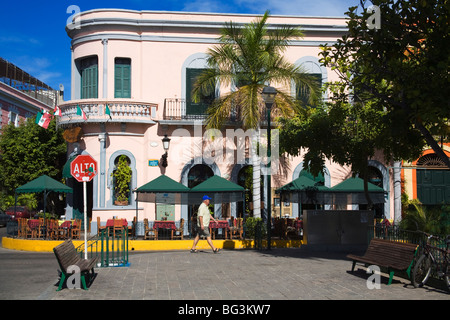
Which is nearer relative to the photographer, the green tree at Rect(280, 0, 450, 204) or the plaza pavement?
the plaza pavement

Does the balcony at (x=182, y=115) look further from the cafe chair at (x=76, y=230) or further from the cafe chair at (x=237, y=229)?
the cafe chair at (x=76, y=230)

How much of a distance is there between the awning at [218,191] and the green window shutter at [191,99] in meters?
4.85

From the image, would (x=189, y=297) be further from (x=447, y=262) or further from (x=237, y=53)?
(x=237, y=53)

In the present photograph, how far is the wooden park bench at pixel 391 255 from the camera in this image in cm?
959

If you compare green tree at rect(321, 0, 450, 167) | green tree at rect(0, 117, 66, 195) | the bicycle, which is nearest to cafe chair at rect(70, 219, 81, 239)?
green tree at rect(0, 117, 66, 195)

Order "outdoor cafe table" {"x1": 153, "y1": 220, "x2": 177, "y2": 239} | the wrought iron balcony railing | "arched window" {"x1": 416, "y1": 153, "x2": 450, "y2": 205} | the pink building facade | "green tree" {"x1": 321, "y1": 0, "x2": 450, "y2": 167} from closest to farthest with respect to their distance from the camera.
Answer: "green tree" {"x1": 321, "y1": 0, "x2": 450, "y2": 167}, "outdoor cafe table" {"x1": 153, "y1": 220, "x2": 177, "y2": 239}, the pink building facade, the wrought iron balcony railing, "arched window" {"x1": 416, "y1": 153, "x2": 450, "y2": 205}

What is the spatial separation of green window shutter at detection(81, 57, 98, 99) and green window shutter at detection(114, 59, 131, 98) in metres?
1.01

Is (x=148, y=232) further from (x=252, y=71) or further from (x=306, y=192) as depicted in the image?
(x=252, y=71)

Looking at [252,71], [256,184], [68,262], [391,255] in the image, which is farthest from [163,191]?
[391,255]

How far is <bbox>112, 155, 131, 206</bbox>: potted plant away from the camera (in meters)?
23.1

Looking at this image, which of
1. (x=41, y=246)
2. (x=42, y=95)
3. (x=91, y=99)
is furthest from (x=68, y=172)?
(x=42, y=95)

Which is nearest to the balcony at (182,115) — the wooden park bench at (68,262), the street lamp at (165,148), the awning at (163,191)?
the street lamp at (165,148)

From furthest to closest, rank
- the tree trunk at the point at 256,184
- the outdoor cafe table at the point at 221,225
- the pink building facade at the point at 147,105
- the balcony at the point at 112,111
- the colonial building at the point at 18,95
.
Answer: the colonial building at the point at 18,95
the pink building facade at the point at 147,105
the balcony at the point at 112,111
the tree trunk at the point at 256,184
the outdoor cafe table at the point at 221,225

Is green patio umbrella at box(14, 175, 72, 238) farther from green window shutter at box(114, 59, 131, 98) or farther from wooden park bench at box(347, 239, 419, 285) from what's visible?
wooden park bench at box(347, 239, 419, 285)
